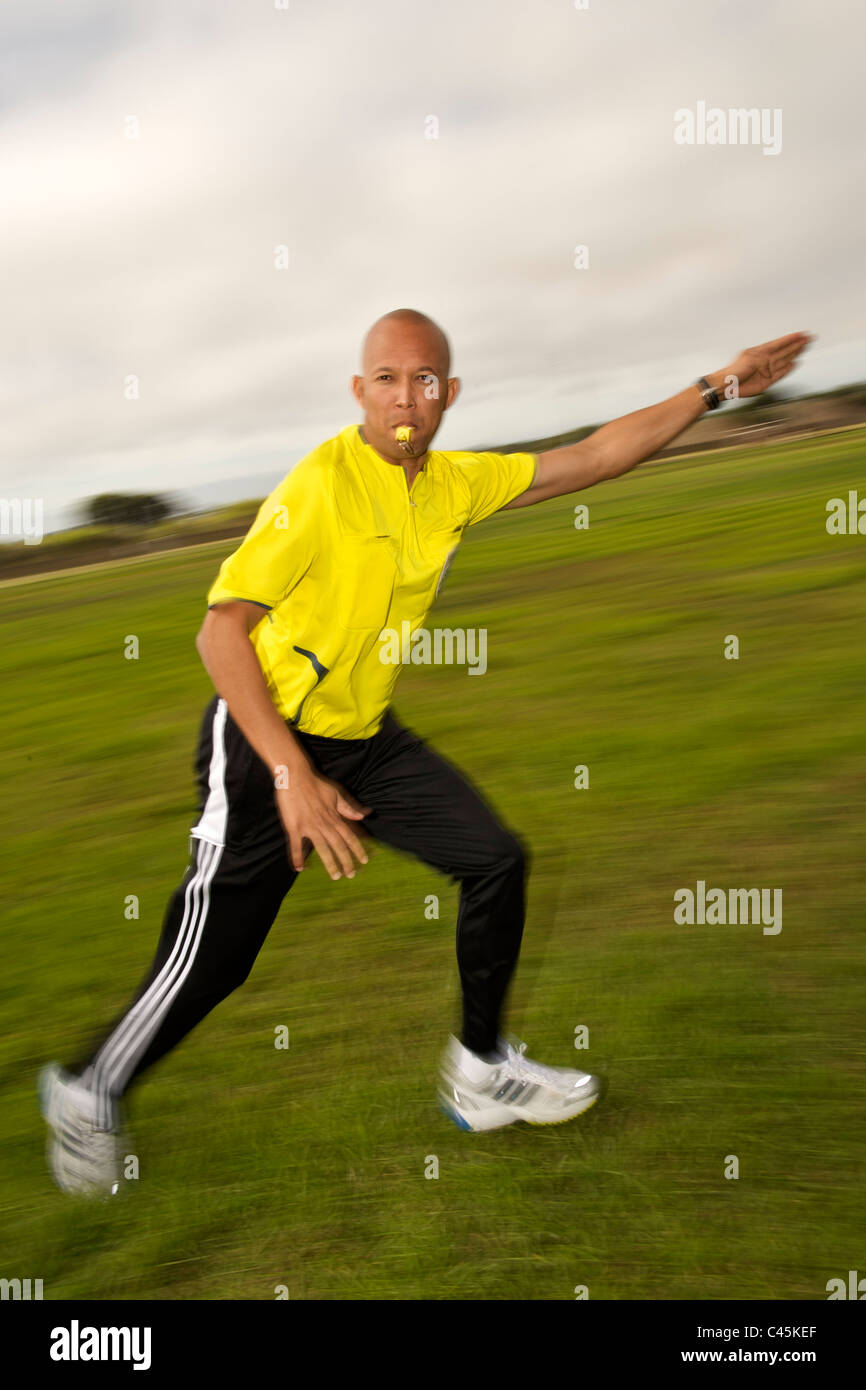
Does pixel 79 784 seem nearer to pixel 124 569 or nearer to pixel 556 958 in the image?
pixel 556 958

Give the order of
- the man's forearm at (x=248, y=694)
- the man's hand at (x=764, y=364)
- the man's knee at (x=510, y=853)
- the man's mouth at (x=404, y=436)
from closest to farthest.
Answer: the man's forearm at (x=248, y=694)
the man's mouth at (x=404, y=436)
the man's knee at (x=510, y=853)
the man's hand at (x=764, y=364)

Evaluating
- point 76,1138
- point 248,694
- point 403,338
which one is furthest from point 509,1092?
point 403,338

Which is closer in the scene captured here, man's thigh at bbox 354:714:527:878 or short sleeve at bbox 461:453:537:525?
man's thigh at bbox 354:714:527:878

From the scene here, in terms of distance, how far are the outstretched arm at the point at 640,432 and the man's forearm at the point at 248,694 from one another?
119cm

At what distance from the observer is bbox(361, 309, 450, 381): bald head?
119 inches

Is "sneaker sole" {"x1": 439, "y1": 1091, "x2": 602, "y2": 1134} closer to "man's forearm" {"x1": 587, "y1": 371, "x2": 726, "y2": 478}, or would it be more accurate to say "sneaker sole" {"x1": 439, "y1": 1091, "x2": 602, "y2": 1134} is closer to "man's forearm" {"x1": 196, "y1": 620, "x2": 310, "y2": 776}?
"man's forearm" {"x1": 196, "y1": 620, "x2": 310, "y2": 776}

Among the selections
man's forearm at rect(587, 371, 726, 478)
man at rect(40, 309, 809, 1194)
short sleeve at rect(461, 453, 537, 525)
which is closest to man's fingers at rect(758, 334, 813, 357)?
man's forearm at rect(587, 371, 726, 478)

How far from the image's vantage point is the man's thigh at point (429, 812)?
10.5 ft

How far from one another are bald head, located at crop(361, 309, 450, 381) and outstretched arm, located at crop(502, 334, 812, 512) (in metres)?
0.69

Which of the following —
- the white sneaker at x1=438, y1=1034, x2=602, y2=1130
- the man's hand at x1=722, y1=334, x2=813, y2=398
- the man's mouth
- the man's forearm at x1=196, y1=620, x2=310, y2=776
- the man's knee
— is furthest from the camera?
the man's hand at x1=722, y1=334, x2=813, y2=398

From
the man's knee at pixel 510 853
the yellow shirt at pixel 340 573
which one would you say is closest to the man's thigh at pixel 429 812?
the man's knee at pixel 510 853

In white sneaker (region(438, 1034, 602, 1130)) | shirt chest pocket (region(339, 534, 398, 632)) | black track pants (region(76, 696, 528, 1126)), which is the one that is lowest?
white sneaker (region(438, 1034, 602, 1130))

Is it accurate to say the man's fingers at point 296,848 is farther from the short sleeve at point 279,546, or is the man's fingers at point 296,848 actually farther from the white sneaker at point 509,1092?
the white sneaker at point 509,1092

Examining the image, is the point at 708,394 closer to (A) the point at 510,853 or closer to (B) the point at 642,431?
(B) the point at 642,431
